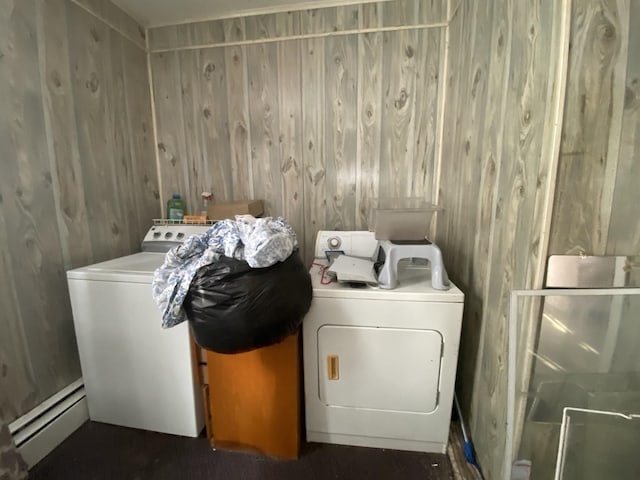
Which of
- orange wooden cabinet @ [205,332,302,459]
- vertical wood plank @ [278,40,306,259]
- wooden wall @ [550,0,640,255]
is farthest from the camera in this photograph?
vertical wood plank @ [278,40,306,259]

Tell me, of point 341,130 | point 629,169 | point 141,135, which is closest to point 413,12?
point 341,130

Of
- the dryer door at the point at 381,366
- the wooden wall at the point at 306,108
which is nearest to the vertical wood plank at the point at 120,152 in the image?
the wooden wall at the point at 306,108

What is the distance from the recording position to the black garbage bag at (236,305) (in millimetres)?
929

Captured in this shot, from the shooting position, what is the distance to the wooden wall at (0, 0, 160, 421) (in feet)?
3.80

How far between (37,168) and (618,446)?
2.53m

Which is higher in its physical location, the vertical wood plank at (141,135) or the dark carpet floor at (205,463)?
the vertical wood plank at (141,135)

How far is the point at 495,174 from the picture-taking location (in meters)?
1.07

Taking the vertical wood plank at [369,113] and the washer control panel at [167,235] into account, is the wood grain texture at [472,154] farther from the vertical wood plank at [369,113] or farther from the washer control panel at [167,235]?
the washer control panel at [167,235]

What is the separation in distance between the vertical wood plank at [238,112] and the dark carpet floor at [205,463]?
1.49 meters

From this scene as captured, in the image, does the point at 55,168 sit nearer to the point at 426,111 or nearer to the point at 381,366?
the point at 381,366

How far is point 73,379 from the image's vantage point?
4.68ft

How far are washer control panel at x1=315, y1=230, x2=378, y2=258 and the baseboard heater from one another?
4.83ft

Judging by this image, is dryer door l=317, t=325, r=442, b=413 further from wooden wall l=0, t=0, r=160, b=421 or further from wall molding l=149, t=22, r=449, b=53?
wall molding l=149, t=22, r=449, b=53

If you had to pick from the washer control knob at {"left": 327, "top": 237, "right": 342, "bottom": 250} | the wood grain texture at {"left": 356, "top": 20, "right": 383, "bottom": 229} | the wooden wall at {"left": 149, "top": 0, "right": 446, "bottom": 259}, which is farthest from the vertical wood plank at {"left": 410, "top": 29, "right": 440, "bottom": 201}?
the washer control knob at {"left": 327, "top": 237, "right": 342, "bottom": 250}
